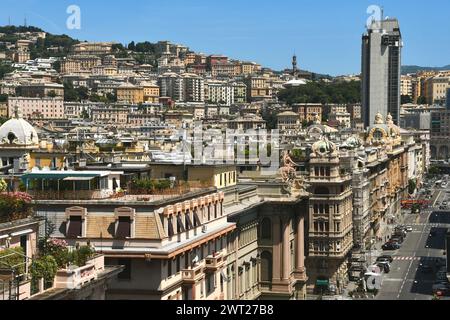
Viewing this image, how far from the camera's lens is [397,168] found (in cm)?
8400

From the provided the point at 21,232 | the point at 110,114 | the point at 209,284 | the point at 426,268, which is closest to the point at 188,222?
the point at 209,284

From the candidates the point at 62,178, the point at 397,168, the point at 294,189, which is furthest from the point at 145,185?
the point at 397,168

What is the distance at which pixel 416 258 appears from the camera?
188 ft

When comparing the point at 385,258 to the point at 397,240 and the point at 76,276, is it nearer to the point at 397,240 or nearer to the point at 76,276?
the point at 397,240

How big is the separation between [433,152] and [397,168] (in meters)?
86.6

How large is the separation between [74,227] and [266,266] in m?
17.2

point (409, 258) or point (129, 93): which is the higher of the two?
point (129, 93)

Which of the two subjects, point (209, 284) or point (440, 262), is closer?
point (209, 284)

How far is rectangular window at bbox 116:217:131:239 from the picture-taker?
1762cm

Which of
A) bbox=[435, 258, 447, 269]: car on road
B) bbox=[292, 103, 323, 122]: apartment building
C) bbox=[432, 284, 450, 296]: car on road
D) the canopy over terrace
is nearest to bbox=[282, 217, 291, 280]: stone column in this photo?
bbox=[432, 284, 450, 296]: car on road

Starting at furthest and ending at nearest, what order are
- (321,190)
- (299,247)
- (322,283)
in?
(321,190), (322,283), (299,247)

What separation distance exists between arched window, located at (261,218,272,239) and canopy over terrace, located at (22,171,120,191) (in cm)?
1567

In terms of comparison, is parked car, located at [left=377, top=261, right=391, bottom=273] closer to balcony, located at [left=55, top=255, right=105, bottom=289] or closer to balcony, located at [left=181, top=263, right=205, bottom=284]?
balcony, located at [left=181, top=263, right=205, bottom=284]

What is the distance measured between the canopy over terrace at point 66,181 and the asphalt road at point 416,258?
25118 mm
